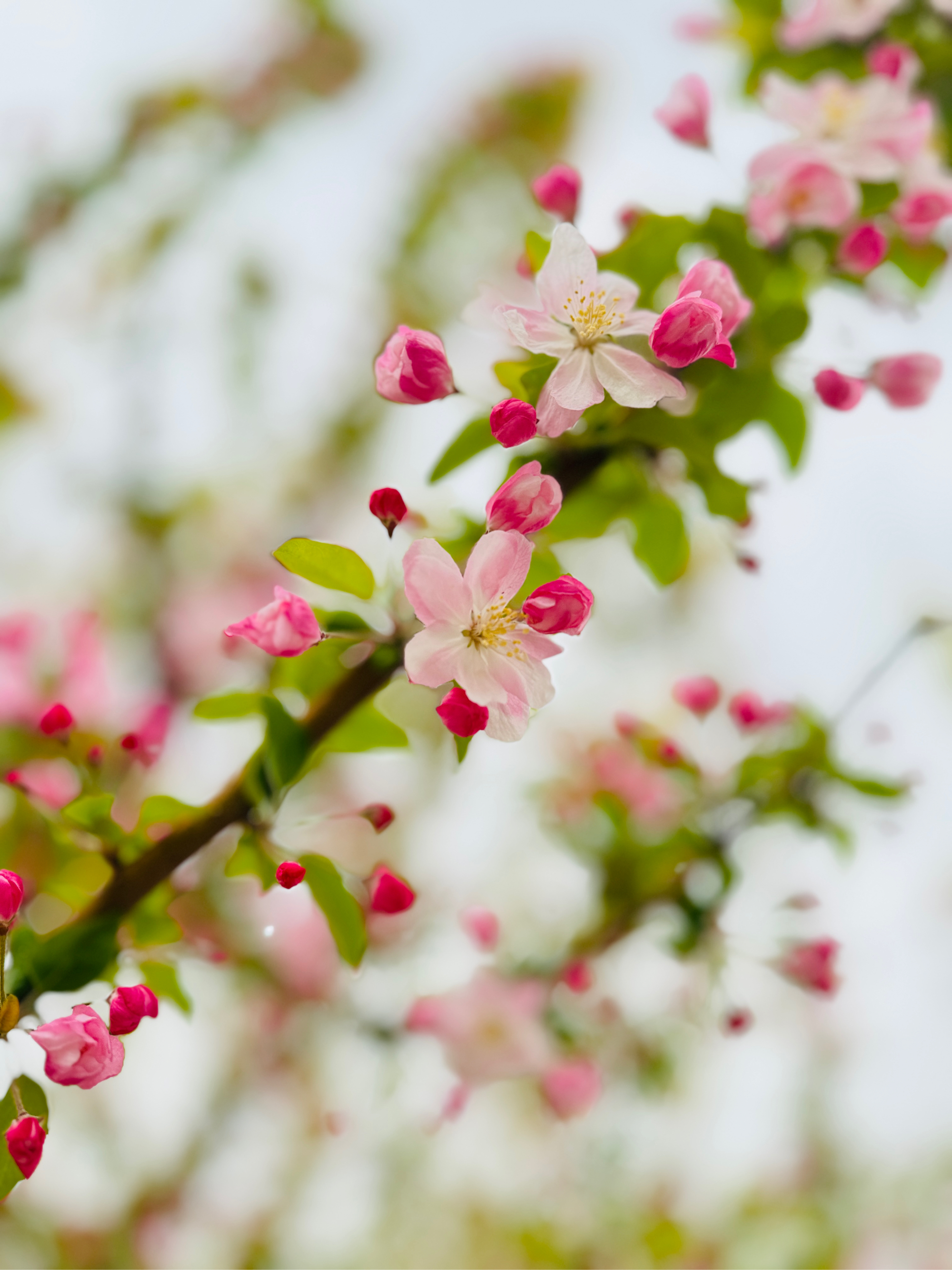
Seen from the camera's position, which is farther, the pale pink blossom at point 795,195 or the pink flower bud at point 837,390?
the pale pink blossom at point 795,195

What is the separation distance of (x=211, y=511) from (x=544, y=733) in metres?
1.00

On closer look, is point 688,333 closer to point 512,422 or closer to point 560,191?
point 512,422

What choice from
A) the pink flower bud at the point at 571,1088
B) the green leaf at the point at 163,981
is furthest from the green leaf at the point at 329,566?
the pink flower bud at the point at 571,1088

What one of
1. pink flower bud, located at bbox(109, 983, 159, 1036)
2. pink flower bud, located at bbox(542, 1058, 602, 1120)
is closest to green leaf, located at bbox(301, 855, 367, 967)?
pink flower bud, located at bbox(109, 983, 159, 1036)

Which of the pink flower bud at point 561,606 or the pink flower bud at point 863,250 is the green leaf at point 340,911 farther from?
the pink flower bud at point 863,250

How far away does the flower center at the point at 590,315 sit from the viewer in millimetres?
527

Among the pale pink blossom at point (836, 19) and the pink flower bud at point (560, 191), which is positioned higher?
the pink flower bud at point (560, 191)

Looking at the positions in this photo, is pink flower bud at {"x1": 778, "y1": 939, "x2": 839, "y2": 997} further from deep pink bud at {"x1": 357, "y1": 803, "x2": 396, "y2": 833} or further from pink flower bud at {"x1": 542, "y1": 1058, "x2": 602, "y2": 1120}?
deep pink bud at {"x1": 357, "y1": 803, "x2": 396, "y2": 833}

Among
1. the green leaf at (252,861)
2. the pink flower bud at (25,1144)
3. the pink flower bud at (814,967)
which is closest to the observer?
the pink flower bud at (25,1144)

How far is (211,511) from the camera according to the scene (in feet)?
7.45

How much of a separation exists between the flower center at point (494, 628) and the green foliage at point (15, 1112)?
12.8 inches

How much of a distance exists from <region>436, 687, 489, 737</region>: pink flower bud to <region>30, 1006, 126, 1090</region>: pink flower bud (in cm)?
22

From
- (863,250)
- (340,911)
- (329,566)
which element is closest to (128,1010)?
(340,911)

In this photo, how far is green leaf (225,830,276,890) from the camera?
22.7 inches
